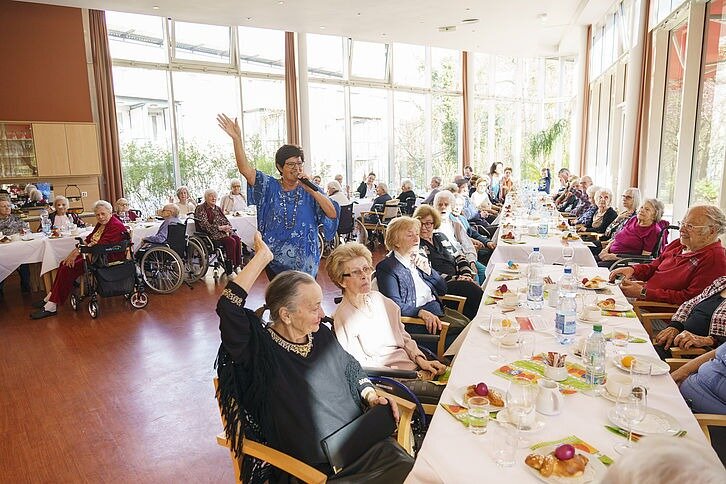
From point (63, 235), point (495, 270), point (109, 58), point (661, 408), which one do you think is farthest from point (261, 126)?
point (661, 408)

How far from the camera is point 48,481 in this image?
261cm

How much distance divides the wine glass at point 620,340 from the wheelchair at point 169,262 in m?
5.20

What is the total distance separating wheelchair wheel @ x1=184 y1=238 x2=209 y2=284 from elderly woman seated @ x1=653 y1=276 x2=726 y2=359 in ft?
17.7

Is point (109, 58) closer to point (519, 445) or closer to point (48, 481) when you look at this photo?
point (48, 481)

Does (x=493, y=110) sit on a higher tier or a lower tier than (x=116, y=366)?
higher

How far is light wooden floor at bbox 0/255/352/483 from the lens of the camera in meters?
2.74

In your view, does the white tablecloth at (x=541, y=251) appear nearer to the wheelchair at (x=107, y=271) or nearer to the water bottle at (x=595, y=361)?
the water bottle at (x=595, y=361)

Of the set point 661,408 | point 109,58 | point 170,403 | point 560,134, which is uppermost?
point 109,58

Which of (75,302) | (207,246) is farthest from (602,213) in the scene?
(75,302)

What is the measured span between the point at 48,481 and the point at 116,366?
157 cm

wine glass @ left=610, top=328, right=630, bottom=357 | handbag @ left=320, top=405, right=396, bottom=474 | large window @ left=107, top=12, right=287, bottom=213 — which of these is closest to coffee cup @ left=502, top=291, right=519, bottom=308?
wine glass @ left=610, top=328, right=630, bottom=357

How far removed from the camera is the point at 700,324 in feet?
9.43

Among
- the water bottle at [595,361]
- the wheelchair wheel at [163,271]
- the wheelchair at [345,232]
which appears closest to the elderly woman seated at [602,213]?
the wheelchair at [345,232]

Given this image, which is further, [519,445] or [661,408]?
[661,408]
